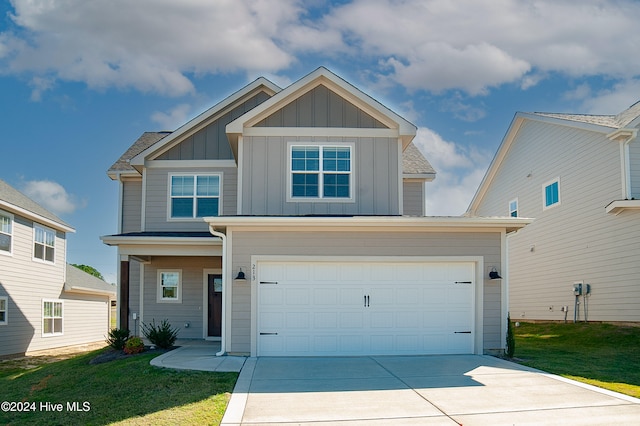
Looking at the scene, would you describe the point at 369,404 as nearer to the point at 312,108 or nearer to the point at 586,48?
A: the point at 312,108

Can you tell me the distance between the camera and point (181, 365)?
37.8 feet

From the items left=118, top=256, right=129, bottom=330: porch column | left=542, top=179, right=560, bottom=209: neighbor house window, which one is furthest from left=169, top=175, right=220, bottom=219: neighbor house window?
left=542, top=179, right=560, bottom=209: neighbor house window

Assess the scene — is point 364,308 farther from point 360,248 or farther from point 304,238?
point 304,238

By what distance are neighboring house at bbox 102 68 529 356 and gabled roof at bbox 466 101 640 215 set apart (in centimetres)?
504

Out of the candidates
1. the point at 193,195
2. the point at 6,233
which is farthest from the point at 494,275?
the point at 6,233

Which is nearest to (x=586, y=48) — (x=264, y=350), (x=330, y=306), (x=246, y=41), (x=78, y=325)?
(x=246, y=41)

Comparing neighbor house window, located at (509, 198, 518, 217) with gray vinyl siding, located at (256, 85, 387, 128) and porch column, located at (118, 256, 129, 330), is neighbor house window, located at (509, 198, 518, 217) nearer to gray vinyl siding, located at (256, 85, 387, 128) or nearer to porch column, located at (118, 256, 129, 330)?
gray vinyl siding, located at (256, 85, 387, 128)

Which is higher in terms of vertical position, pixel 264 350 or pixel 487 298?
pixel 487 298

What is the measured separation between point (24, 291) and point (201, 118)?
29.5 feet

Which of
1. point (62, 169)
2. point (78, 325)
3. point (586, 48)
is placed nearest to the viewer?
point (586, 48)

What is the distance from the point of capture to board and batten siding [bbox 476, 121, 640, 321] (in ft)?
56.6

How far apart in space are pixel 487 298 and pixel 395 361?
2.71 metres

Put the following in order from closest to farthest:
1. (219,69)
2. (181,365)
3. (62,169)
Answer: (181,365)
(219,69)
(62,169)

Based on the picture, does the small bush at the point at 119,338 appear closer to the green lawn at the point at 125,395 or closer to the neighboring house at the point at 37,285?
the green lawn at the point at 125,395
